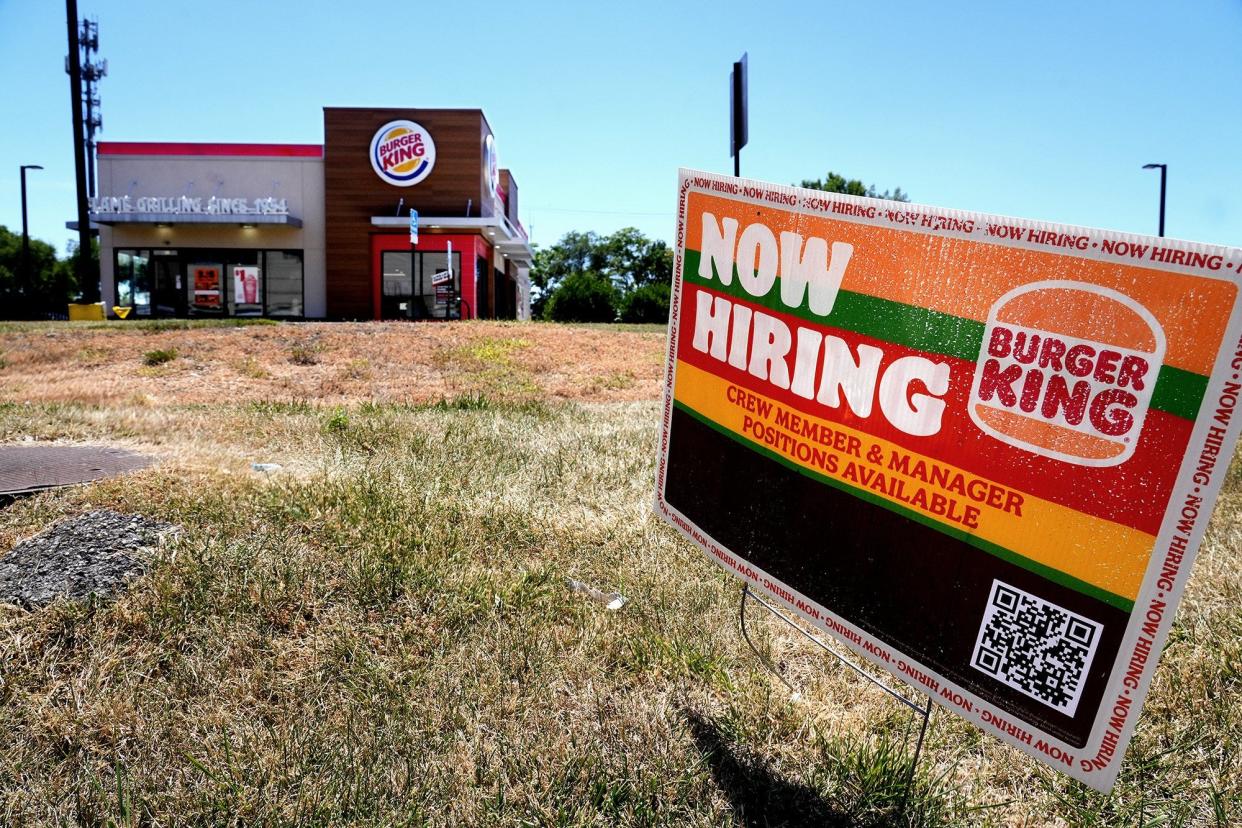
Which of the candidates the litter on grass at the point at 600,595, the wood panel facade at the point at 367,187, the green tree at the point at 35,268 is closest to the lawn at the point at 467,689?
the litter on grass at the point at 600,595

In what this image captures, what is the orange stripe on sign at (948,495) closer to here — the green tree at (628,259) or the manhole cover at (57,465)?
the manhole cover at (57,465)

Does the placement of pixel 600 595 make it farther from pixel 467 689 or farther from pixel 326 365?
pixel 326 365

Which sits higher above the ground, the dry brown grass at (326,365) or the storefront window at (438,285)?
the storefront window at (438,285)

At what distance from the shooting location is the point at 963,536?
1929mm

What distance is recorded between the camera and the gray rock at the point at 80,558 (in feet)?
10.5

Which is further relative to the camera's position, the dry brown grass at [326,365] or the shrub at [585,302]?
the shrub at [585,302]

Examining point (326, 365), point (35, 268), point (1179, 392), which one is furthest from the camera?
point (35, 268)

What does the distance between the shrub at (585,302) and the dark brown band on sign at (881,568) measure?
47.0m

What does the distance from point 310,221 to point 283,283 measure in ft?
9.15

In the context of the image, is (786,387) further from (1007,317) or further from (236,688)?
(236,688)

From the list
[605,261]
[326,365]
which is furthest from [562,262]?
[326,365]

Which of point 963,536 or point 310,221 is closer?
point 963,536

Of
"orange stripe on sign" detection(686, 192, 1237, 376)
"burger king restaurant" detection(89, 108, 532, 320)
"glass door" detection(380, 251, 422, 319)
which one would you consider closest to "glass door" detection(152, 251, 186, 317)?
"burger king restaurant" detection(89, 108, 532, 320)

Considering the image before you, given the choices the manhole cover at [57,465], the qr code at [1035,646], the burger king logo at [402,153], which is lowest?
the manhole cover at [57,465]
